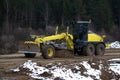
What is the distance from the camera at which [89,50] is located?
93.9ft

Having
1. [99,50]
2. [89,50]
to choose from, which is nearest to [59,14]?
[99,50]

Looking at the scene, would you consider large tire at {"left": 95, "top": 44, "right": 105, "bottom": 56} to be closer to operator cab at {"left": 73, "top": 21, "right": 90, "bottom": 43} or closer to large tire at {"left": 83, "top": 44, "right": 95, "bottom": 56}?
large tire at {"left": 83, "top": 44, "right": 95, "bottom": 56}

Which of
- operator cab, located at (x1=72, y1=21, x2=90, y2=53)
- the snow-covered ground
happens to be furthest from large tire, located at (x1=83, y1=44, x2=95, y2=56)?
the snow-covered ground

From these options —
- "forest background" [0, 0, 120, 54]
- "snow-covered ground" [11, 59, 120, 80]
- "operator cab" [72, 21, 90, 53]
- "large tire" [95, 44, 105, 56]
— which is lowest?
"snow-covered ground" [11, 59, 120, 80]

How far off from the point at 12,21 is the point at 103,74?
55.1 m

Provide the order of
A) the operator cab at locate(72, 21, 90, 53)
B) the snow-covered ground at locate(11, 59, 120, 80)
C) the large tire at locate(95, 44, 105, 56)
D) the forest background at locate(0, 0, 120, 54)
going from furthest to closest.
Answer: the forest background at locate(0, 0, 120, 54)
the large tire at locate(95, 44, 105, 56)
the operator cab at locate(72, 21, 90, 53)
the snow-covered ground at locate(11, 59, 120, 80)

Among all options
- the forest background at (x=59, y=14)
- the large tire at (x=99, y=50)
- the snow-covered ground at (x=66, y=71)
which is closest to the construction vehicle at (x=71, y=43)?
the large tire at (x=99, y=50)

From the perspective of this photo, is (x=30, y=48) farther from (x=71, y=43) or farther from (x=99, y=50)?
(x=99, y=50)

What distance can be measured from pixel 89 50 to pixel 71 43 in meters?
1.73

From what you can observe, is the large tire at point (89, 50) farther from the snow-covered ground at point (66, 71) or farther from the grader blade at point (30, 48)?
the snow-covered ground at point (66, 71)

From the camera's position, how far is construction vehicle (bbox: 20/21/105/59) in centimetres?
2580

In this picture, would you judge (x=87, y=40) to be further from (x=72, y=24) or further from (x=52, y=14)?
(x=52, y=14)

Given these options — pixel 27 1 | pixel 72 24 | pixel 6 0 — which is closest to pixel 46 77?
pixel 72 24

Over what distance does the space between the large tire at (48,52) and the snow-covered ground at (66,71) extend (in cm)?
435
